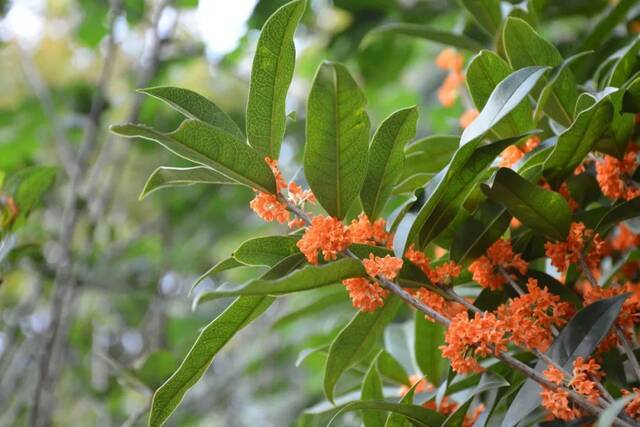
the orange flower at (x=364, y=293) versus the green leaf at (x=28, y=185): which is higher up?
the green leaf at (x=28, y=185)

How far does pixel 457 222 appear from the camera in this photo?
34.3 inches

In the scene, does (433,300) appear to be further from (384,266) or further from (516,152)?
(516,152)

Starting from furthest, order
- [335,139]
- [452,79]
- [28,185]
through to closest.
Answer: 1. [452,79]
2. [28,185]
3. [335,139]

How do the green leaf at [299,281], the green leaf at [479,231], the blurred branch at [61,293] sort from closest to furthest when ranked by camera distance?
the green leaf at [299,281] < the green leaf at [479,231] < the blurred branch at [61,293]

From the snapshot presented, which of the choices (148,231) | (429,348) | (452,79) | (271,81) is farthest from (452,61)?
(148,231)

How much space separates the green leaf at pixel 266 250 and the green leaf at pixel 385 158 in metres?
0.10

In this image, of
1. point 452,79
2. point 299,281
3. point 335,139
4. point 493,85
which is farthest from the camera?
point 452,79

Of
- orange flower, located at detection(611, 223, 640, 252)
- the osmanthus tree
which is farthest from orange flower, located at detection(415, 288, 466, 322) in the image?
orange flower, located at detection(611, 223, 640, 252)

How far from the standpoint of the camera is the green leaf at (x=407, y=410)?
77 cm

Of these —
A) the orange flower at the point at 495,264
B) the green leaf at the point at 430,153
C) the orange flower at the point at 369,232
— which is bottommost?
the orange flower at the point at 495,264

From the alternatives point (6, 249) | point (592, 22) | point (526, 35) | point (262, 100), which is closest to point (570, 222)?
point (526, 35)

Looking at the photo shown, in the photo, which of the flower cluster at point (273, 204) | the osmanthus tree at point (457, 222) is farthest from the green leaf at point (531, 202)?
the flower cluster at point (273, 204)

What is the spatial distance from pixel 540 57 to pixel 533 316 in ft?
1.11

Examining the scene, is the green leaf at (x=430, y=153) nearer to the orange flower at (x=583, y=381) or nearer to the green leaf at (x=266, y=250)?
the green leaf at (x=266, y=250)
